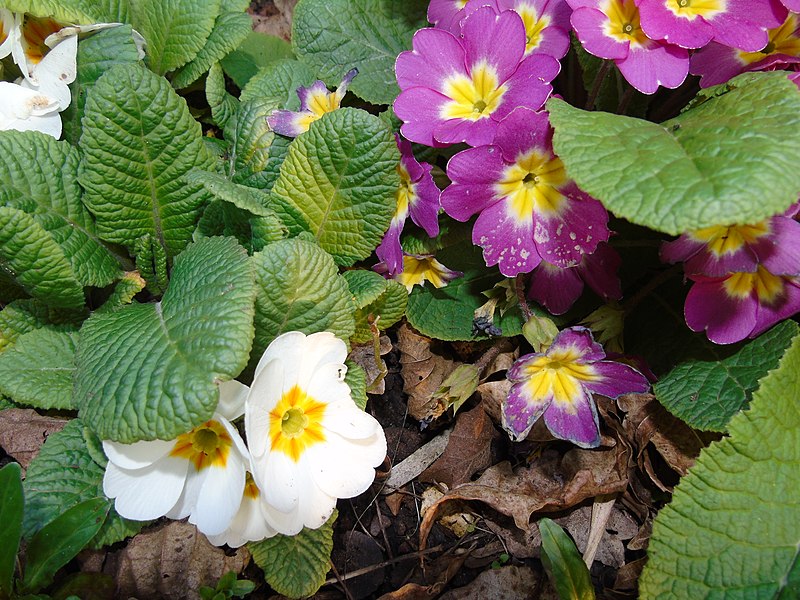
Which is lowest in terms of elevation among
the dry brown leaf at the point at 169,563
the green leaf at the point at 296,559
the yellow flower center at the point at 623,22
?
the dry brown leaf at the point at 169,563

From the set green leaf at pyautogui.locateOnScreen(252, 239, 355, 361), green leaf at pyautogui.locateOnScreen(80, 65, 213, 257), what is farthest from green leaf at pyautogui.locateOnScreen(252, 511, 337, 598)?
green leaf at pyautogui.locateOnScreen(80, 65, 213, 257)

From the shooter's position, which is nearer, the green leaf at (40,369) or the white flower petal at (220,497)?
the white flower petal at (220,497)

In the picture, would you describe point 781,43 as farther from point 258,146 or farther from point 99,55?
point 99,55

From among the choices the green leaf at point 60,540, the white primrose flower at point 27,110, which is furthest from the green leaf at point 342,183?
the green leaf at point 60,540

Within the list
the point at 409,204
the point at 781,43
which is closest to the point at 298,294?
the point at 409,204

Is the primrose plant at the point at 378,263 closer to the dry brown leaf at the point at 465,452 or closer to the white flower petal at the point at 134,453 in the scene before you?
the white flower petal at the point at 134,453

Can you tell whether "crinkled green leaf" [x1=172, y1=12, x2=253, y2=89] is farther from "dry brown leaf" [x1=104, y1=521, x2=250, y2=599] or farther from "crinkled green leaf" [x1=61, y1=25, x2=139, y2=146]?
"dry brown leaf" [x1=104, y1=521, x2=250, y2=599]

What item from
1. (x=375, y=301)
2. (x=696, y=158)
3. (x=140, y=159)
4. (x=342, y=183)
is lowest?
(x=375, y=301)
